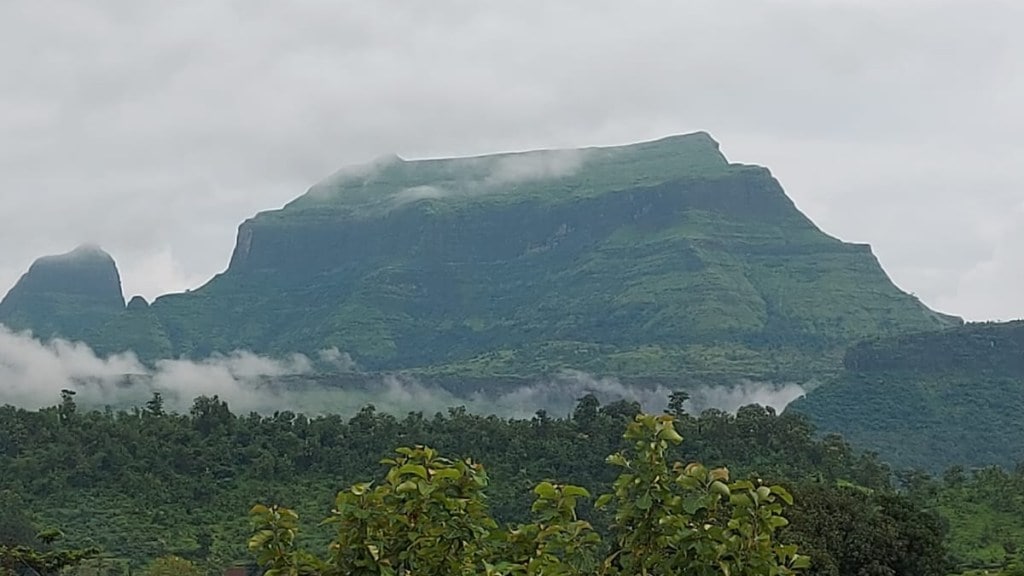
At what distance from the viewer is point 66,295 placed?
566 feet

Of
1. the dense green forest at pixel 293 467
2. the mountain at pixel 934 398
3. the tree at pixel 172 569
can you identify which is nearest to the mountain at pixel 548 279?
the mountain at pixel 934 398

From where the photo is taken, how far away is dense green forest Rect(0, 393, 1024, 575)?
3238cm

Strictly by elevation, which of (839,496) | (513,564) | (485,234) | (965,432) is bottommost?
(965,432)

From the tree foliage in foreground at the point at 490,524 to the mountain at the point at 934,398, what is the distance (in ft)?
224

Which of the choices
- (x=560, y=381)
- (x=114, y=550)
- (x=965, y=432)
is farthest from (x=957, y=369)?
(x=114, y=550)

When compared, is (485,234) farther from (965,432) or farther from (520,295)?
(965,432)

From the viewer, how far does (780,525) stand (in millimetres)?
4262

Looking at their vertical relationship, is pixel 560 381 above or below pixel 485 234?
below

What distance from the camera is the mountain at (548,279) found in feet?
361

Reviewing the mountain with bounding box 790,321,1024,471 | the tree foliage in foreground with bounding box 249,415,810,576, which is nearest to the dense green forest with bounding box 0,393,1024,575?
the tree foliage in foreground with bounding box 249,415,810,576

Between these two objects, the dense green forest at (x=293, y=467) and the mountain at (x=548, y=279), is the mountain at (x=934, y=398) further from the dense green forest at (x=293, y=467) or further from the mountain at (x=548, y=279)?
the dense green forest at (x=293, y=467)

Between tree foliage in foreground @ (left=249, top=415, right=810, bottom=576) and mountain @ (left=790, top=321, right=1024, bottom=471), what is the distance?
68.2m

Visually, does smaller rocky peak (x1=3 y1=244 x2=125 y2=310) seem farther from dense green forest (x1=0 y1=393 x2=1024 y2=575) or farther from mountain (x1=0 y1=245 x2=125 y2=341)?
dense green forest (x1=0 y1=393 x2=1024 y2=575)

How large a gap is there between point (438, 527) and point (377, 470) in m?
35.1
